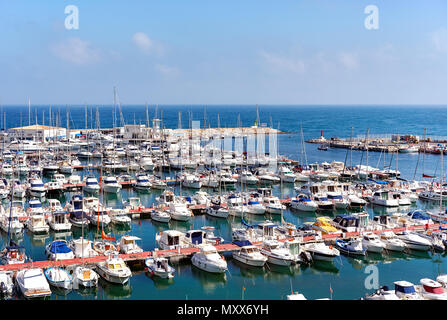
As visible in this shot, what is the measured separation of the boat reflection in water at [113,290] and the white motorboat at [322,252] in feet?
32.6

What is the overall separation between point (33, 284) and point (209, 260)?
822 cm

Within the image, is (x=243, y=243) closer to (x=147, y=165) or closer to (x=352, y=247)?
(x=352, y=247)

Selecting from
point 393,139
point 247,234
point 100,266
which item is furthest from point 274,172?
point 393,139

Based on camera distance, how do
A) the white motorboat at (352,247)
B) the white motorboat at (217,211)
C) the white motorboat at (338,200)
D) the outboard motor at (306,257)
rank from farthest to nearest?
the white motorboat at (338,200) < the white motorboat at (217,211) < the white motorboat at (352,247) < the outboard motor at (306,257)

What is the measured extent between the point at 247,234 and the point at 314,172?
1122 inches

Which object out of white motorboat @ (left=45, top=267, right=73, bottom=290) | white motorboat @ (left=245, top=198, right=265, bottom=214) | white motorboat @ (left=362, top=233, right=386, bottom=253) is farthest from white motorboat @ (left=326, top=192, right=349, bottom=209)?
white motorboat @ (left=45, top=267, right=73, bottom=290)

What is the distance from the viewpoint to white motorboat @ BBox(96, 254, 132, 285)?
21266 mm

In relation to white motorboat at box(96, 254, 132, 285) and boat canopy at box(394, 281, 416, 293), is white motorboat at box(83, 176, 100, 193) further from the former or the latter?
boat canopy at box(394, 281, 416, 293)

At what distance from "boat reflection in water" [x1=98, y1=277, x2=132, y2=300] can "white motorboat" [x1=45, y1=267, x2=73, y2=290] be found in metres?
1.42

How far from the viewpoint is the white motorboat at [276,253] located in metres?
24.0

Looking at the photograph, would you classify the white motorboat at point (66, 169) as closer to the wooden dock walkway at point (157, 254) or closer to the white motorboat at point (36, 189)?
the white motorboat at point (36, 189)

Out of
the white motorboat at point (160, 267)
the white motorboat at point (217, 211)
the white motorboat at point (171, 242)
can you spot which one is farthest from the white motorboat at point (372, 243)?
the white motorboat at point (160, 267)

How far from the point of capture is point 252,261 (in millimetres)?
24016
